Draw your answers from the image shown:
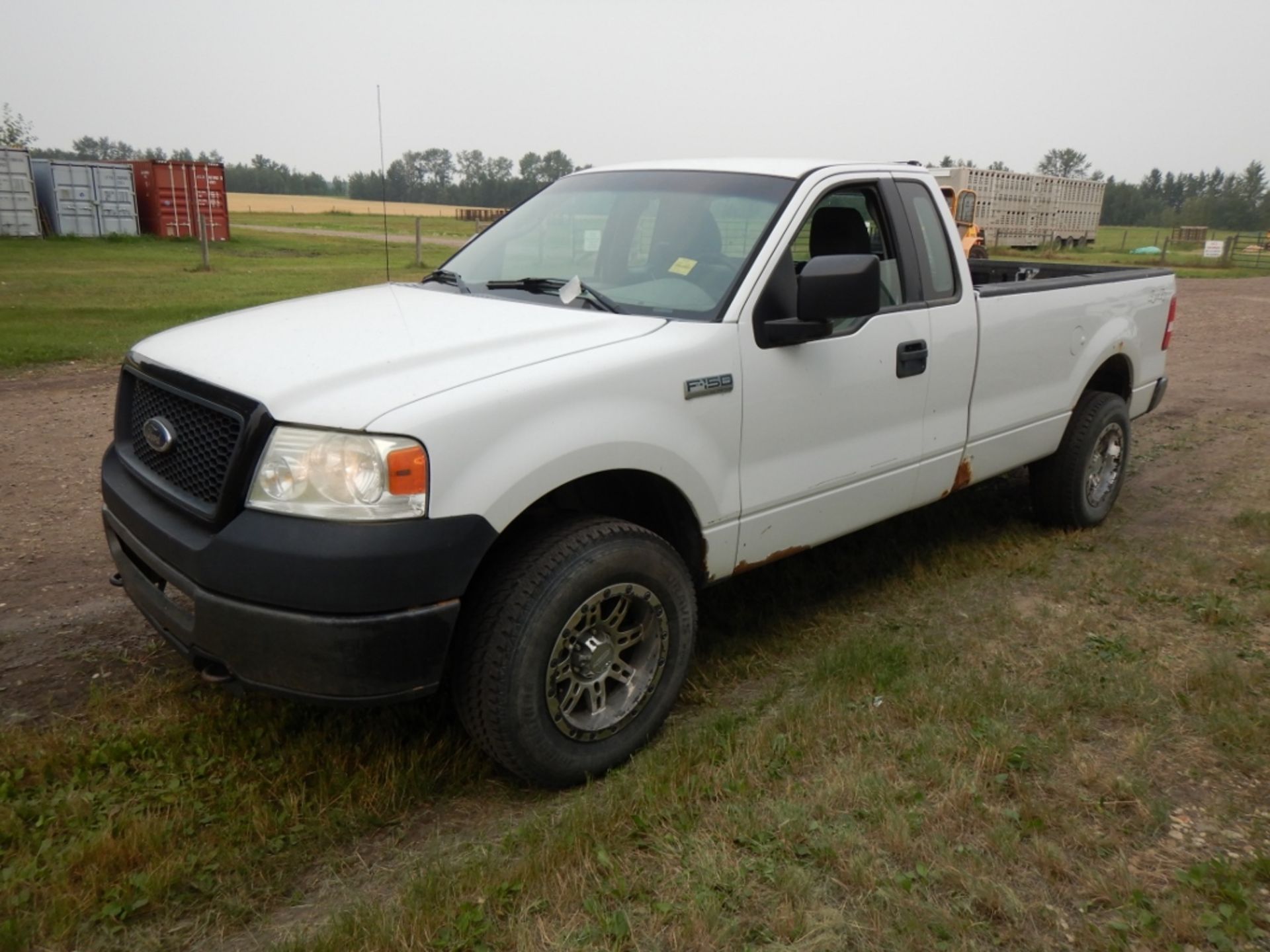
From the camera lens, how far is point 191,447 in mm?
3123

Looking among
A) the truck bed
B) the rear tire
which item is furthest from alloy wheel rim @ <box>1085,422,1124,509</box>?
the truck bed

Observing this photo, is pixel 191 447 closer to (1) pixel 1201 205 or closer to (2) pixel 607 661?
(2) pixel 607 661

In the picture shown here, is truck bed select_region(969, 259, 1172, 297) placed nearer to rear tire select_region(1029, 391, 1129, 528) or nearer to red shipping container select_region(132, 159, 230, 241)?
rear tire select_region(1029, 391, 1129, 528)

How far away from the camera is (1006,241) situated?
106ft

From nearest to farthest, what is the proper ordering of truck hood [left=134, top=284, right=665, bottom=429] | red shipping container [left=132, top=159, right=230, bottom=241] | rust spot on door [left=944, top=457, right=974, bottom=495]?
truck hood [left=134, top=284, right=665, bottom=429] < rust spot on door [left=944, top=457, right=974, bottom=495] < red shipping container [left=132, top=159, right=230, bottom=241]

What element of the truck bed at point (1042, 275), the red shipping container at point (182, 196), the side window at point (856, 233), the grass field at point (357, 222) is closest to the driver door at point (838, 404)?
the side window at point (856, 233)

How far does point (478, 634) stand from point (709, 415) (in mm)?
1086

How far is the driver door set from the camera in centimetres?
370

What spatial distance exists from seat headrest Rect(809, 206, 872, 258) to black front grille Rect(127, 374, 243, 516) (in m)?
2.53

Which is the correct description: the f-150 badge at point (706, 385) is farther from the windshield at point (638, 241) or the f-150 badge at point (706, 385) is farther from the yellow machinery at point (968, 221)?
the yellow machinery at point (968, 221)

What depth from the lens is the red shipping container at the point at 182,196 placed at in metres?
30.6

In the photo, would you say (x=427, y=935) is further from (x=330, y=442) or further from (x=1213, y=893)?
(x=1213, y=893)

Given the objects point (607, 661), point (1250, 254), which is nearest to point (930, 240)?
point (607, 661)

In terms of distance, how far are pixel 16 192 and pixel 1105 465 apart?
2940 cm
